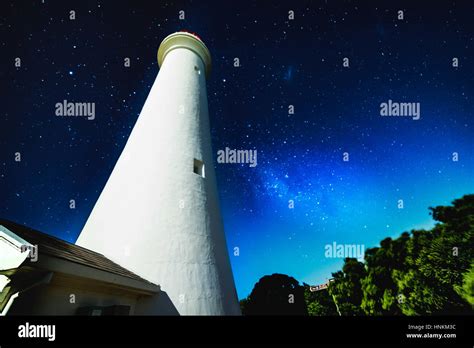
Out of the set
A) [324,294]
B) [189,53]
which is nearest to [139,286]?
[189,53]

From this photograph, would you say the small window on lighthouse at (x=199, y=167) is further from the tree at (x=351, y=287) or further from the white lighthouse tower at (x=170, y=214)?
the tree at (x=351, y=287)

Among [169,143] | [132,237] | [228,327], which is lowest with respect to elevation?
[228,327]

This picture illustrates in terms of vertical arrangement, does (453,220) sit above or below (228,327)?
above

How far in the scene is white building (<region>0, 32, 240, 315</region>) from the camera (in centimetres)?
528

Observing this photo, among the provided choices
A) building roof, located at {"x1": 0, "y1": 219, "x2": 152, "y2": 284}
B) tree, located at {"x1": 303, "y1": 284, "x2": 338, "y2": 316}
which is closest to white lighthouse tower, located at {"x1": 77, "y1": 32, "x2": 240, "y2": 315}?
building roof, located at {"x1": 0, "y1": 219, "x2": 152, "y2": 284}

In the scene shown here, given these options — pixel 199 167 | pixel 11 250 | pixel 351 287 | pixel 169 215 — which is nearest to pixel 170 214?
pixel 169 215

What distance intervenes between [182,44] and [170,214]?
7588 mm

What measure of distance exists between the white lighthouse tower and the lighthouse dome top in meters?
3.10

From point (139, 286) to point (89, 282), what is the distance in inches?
42.9

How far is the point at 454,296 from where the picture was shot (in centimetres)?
924

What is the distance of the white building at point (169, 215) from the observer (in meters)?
5.28

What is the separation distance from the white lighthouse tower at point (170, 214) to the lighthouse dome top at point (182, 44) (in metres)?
3.10

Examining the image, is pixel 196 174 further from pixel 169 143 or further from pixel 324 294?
pixel 324 294

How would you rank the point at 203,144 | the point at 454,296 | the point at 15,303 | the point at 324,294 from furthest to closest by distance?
the point at 324,294 < the point at 454,296 < the point at 203,144 < the point at 15,303
